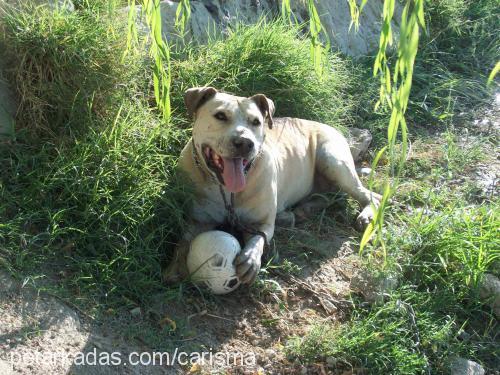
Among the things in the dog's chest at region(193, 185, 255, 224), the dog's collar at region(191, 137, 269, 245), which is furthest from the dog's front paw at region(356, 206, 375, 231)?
the dog's chest at region(193, 185, 255, 224)

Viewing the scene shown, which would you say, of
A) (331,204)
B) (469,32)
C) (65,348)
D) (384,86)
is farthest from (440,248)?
(469,32)

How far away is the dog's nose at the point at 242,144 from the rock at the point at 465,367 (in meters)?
1.70

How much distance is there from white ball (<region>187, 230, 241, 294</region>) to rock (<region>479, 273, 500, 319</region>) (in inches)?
60.3

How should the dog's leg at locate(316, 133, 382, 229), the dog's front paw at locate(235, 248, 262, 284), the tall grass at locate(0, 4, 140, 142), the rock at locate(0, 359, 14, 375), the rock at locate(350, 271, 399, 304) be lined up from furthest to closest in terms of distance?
1. the dog's leg at locate(316, 133, 382, 229)
2. the tall grass at locate(0, 4, 140, 142)
3. the rock at locate(350, 271, 399, 304)
4. the dog's front paw at locate(235, 248, 262, 284)
5. the rock at locate(0, 359, 14, 375)

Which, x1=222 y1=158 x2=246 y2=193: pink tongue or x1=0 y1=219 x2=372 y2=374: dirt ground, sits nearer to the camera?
x1=0 y1=219 x2=372 y2=374: dirt ground

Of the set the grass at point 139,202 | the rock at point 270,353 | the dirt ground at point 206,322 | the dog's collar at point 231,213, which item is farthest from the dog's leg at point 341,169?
the rock at point 270,353

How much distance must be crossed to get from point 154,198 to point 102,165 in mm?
375

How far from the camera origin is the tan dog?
420 cm

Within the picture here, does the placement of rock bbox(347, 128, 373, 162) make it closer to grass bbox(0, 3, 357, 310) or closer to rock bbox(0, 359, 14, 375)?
grass bbox(0, 3, 357, 310)

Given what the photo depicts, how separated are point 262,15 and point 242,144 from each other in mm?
2258

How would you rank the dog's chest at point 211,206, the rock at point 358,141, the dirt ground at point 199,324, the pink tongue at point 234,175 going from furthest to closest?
the rock at point 358,141, the dog's chest at point 211,206, the pink tongue at point 234,175, the dirt ground at point 199,324

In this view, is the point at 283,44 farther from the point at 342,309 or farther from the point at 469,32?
the point at 469,32

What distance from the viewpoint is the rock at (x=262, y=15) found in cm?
566

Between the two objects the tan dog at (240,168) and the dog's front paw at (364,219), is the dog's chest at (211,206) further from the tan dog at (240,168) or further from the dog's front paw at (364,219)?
the dog's front paw at (364,219)
